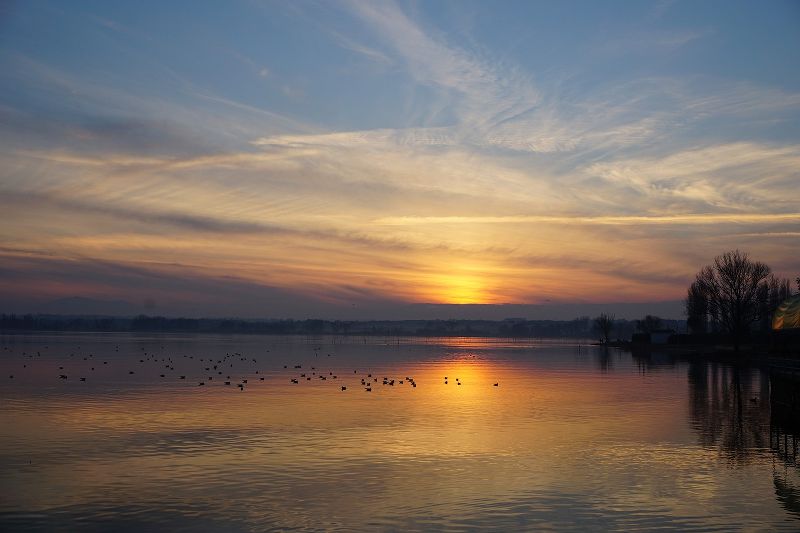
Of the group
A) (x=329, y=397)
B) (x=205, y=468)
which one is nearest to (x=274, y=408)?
(x=329, y=397)

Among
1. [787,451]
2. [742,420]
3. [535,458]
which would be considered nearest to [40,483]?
[535,458]

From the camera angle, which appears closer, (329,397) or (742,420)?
(742,420)

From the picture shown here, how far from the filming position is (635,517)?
20266 millimetres

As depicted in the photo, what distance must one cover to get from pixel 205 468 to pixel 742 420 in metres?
28.9

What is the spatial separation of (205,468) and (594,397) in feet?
111

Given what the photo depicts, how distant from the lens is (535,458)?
28.5m

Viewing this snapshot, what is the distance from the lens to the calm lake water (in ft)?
67.0

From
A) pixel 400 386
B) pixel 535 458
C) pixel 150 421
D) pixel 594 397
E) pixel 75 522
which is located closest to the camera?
pixel 75 522

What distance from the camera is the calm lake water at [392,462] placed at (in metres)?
20.4

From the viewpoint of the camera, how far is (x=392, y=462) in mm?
27703

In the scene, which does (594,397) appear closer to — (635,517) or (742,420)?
(742,420)

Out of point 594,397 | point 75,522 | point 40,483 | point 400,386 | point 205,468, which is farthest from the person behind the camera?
point 400,386

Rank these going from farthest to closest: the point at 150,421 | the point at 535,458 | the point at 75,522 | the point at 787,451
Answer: the point at 150,421 < the point at 787,451 < the point at 535,458 < the point at 75,522

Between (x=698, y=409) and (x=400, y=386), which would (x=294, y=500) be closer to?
(x=698, y=409)
